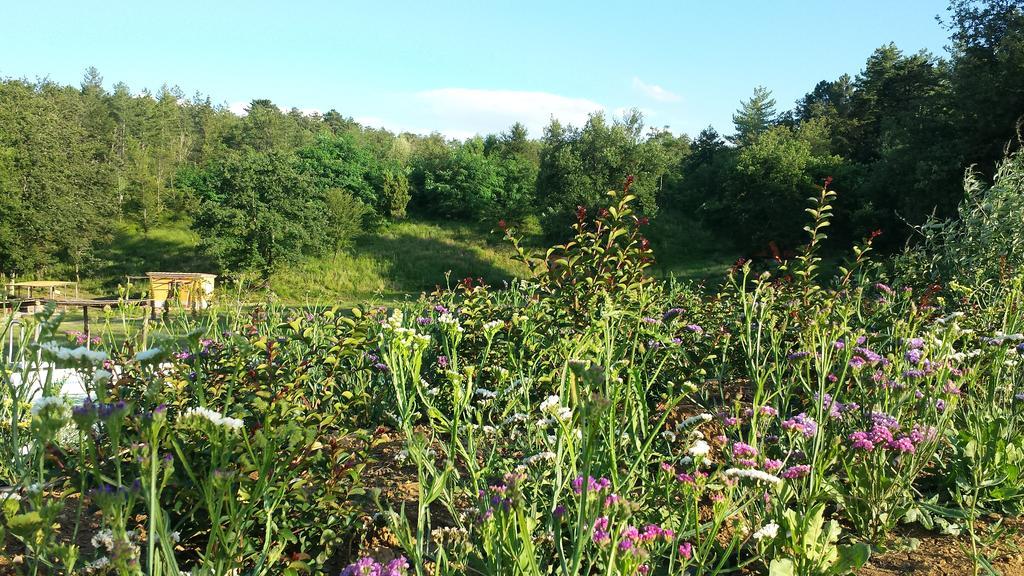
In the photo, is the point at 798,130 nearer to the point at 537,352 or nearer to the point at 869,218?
the point at 869,218

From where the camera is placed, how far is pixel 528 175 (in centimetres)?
3164

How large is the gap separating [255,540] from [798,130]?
3508 centimetres

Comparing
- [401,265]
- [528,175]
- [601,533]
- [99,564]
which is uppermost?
[528,175]

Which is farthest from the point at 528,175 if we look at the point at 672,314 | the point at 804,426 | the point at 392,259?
the point at 804,426

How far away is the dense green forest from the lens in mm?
17172

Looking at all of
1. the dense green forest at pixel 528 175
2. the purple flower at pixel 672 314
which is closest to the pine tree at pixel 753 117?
the dense green forest at pixel 528 175

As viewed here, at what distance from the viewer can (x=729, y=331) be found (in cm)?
323

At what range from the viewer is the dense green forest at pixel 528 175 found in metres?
17.2

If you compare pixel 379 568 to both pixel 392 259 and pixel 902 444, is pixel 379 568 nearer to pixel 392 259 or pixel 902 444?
pixel 902 444

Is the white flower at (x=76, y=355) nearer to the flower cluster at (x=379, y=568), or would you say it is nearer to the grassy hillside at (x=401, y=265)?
the flower cluster at (x=379, y=568)

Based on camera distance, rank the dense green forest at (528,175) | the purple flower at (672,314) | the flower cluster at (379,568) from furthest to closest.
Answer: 1. the dense green forest at (528,175)
2. the purple flower at (672,314)
3. the flower cluster at (379,568)

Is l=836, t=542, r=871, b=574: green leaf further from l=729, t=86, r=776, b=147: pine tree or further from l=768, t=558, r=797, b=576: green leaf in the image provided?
l=729, t=86, r=776, b=147: pine tree

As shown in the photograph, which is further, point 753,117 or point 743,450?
point 753,117

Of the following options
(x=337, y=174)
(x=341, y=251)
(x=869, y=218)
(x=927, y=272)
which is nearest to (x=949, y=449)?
(x=927, y=272)
